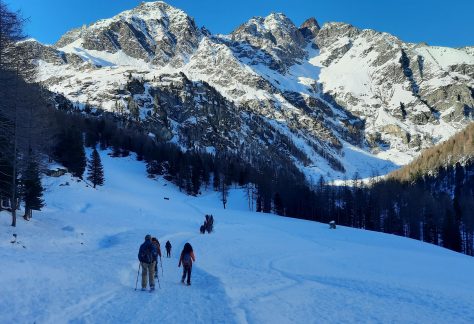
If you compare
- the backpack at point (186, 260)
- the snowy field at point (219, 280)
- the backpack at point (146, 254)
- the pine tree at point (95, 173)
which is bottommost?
the snowy field at point (219, 280)

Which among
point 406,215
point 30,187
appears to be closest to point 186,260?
point 30,187

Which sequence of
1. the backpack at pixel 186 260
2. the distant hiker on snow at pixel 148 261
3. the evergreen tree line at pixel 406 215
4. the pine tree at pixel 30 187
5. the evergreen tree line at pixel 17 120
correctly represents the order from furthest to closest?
the evergreen tree line at pixel 406 215 < the pine tree at pixel 30 187 < the evergreen tree line at pixel 17 120 < the backpack at pixel 186 260 < the distant hiker on snow at pixel 148 261

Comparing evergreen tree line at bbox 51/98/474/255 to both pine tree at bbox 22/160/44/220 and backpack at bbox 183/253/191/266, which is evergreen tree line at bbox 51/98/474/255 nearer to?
pine tree at bbox 22/160/44/220

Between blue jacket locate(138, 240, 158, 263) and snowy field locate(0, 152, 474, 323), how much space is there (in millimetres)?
1433

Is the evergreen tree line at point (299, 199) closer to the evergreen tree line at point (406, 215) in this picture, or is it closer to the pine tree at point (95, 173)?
the evergreen tree line at point (406, 215)

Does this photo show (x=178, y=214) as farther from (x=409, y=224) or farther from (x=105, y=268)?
(x=409, y=224)

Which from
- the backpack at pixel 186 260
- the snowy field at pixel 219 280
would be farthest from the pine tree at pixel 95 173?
the backpack at pixel 186 260

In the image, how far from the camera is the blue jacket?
→ 62.5 feet

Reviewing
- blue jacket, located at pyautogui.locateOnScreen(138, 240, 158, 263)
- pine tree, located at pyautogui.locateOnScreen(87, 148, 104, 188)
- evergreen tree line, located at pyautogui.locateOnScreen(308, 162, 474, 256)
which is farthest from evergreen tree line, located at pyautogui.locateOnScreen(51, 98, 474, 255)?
blue jacket, located at pyautogui.locateOnScreen(138, 240, 158, 263)

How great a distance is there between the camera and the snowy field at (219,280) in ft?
49.8

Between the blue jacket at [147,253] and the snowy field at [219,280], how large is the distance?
4.70ft

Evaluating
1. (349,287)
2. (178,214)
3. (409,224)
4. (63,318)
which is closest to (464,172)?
(409,224)

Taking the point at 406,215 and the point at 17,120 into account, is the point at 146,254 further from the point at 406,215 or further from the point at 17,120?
the point at 406,215

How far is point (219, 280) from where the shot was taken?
73.8 feet
